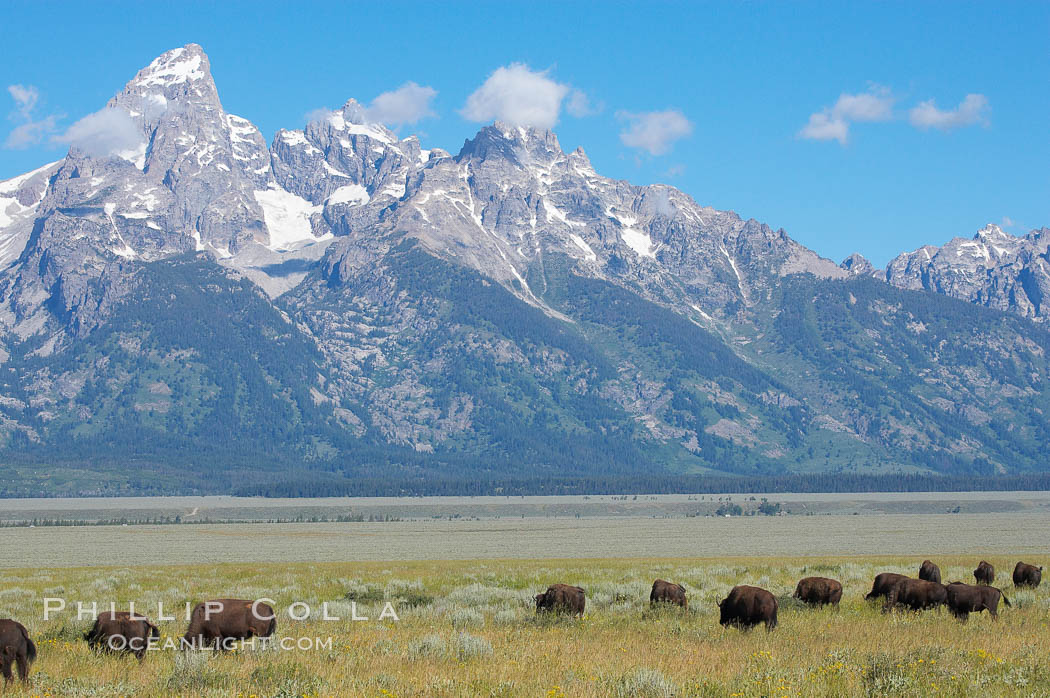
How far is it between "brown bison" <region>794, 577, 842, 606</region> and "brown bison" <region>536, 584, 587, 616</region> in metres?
6.64

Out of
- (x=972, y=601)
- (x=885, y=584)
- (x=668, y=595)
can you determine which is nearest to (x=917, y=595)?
(x=885, y=584)

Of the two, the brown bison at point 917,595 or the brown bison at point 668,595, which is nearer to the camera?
the brown bison at point 917,595

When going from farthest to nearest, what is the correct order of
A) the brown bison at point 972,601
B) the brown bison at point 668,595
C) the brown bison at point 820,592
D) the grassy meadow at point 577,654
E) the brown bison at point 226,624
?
the brown bison at point 668,595 < the brown bison at point 820,592 < the brown bison at point 972,601 < the brown bison at point 226,624 < the grassy meadow at point 577,654

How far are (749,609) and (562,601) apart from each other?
545 cm

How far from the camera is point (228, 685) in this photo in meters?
16.3

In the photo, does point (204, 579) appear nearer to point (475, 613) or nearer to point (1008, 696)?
point (475, 613)

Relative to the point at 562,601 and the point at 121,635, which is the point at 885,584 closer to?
the point at 562,601

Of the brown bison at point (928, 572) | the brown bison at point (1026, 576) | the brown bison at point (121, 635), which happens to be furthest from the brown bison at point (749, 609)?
the brown bison at point (1026, 576)

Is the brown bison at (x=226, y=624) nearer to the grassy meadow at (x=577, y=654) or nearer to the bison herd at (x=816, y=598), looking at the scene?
the grassy meadow at (x=577, y=654)

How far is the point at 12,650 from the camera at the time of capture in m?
16.8

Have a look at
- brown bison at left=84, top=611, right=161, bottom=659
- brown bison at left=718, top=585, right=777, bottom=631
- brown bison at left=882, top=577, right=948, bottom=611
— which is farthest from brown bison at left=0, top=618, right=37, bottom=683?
brown bison at left=882, top=577, right=948, bottom=611

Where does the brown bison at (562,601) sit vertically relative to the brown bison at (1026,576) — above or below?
above

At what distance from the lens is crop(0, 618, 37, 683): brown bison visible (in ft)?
54.7

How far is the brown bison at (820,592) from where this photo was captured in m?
28.6
